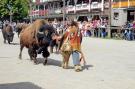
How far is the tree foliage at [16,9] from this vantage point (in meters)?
86.8

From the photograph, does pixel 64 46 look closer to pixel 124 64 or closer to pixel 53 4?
pixel 124 64

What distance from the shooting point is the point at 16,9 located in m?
Result: 88.1

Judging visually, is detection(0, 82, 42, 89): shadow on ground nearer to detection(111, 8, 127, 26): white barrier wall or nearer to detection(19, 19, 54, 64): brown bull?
detection(19, 19, 54, 64): brown bull

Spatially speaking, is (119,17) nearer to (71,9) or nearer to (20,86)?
(71,9)

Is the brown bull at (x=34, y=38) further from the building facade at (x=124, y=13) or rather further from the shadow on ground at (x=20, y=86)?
the building facade at (x=124, y=13)

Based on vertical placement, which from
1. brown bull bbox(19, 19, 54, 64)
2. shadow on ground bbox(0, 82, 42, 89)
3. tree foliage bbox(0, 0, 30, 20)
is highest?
brown bull bbox(19, 19, 54, 64)

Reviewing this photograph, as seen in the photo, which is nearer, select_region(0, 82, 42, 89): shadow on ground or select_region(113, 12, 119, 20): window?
select_region(0, 82, 42, 89): shadow on ground

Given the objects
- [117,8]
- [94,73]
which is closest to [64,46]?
[94,73]

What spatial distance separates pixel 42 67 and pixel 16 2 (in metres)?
73.0

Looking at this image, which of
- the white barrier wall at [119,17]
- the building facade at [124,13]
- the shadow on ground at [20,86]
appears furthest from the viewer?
the building facade at [124,13]

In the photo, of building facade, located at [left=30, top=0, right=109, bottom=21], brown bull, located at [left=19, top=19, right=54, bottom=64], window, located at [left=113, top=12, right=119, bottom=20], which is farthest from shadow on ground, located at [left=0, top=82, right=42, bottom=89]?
building facade, located at [left=30, top=0, right=109, bottom=21]

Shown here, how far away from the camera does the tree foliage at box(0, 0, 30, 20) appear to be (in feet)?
285

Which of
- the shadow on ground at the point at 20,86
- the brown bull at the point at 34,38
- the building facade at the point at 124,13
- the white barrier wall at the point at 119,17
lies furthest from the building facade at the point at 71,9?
the shadow on ground at the point at 20,86

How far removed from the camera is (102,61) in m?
17.3
